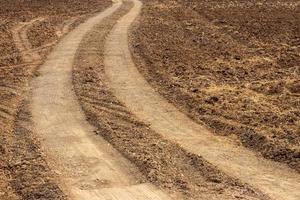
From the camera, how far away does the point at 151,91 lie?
65.5 ft

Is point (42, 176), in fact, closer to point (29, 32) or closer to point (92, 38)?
point (92, 38)

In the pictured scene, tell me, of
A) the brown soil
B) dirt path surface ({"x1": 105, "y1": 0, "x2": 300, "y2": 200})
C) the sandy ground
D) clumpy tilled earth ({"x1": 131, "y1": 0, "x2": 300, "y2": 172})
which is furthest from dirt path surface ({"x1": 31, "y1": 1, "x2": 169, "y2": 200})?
clumpy tilled earth ({"x1": 131, "y1": 0, "x2": 300, "y2": 172})

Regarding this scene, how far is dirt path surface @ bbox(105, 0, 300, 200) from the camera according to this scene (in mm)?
12891

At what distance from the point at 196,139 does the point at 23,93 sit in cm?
749

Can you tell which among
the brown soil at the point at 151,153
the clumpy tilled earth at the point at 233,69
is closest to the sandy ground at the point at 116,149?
the brown soil at the point at 151,153

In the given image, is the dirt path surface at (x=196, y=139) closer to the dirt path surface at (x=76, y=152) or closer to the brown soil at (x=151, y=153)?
the brown soil at (x=151, y=153)

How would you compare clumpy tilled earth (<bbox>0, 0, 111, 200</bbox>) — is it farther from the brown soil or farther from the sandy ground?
the brown soil

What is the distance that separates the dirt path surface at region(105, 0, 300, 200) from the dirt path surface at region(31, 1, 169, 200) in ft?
6.45

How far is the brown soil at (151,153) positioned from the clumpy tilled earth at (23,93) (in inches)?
85.1

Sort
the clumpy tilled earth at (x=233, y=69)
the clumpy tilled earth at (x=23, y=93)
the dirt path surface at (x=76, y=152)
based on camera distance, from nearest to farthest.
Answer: the dirt path surface at (x=76, y=152), the clumpy tilled earth at (x=23, y=93), the clumpy tilled earth at (x=233, y=69)

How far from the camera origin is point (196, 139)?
15438 millimetres

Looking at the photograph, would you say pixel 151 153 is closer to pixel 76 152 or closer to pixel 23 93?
pixel 76 152

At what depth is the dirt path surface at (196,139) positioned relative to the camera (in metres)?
12.9

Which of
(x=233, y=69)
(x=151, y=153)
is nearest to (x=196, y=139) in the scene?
(x=151, y=153)
